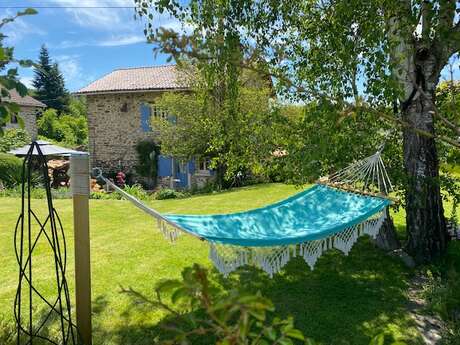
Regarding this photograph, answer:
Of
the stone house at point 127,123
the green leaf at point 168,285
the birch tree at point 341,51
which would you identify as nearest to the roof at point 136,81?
the stone house at point 127,123

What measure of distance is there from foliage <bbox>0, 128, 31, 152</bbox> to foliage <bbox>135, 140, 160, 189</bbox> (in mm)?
3876

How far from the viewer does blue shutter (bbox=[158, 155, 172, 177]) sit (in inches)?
517

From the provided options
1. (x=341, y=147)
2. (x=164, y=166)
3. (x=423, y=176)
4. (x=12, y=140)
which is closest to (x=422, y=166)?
(x=423, y=176)

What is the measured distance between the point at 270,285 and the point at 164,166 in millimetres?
10007

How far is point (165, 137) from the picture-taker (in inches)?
451

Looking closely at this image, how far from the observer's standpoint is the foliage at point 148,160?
13383mm

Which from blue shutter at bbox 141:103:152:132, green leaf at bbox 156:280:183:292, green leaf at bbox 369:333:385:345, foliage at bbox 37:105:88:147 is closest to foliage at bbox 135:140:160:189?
blue shutter at bbox 141:103:152:132

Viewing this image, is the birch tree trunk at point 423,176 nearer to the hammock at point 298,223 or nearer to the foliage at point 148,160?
the hammock at point 298,223

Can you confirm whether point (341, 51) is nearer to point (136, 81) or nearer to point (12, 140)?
point (136, 81)

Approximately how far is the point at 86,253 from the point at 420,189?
2.84 meters

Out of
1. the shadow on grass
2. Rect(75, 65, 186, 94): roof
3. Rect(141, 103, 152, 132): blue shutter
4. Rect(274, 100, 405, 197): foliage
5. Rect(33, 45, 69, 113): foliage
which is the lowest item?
the shadow on grass

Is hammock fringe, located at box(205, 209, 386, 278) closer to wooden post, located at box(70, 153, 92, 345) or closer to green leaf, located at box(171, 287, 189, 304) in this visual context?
wooden post, located at box(70, 153, 92, 345)

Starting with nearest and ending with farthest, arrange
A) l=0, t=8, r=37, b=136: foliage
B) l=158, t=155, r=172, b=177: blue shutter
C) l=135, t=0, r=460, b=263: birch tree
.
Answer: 1. l=0, t=8, r=37, b=136: foliage
2. l=135, t=0, r=460, b=263: birch tree
3. l=158, t=155, r=172, b=177: blue shutter

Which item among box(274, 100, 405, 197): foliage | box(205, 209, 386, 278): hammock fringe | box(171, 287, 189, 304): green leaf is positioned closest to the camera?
box(171, 287, 189, 304): green leaf
